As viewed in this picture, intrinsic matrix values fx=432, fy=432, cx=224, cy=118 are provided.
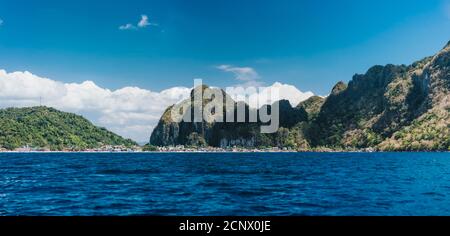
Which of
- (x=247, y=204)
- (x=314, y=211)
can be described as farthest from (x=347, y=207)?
(x=247, y=204)

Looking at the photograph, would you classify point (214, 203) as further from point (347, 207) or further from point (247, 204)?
point (347, 207)

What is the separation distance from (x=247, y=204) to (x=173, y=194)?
11891 mm
